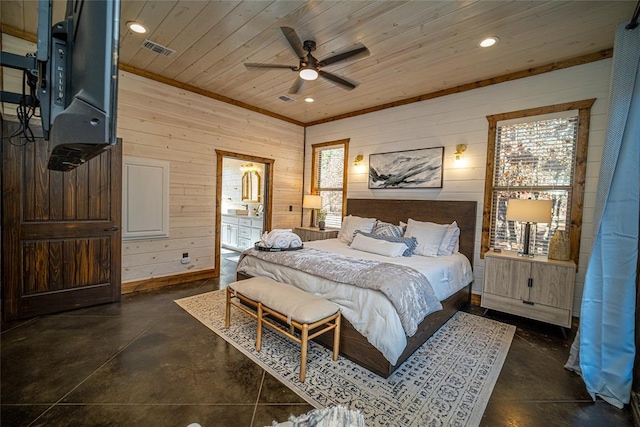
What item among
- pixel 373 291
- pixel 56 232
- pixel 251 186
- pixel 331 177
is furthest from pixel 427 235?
pixel 251 186

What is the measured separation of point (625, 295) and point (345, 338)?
2.05m

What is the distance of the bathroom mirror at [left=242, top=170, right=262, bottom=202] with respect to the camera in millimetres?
7316

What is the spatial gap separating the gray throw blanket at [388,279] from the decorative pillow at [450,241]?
1.25 m

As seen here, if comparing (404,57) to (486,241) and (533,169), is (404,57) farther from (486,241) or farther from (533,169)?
(486,241)

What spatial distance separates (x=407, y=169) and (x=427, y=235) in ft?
4.22

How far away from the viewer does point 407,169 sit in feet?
15.0

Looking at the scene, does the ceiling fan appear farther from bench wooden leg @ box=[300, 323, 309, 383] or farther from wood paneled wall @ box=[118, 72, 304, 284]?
bench wooden leg @ box=[300, 323, 309, 383]

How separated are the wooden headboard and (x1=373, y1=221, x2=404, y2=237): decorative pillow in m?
0.33

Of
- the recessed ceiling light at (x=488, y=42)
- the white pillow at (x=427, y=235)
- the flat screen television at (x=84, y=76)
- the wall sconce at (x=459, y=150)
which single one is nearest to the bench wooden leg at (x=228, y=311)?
the flat screen television at (x=84, y=76)

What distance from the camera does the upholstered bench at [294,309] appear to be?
2.14 metres

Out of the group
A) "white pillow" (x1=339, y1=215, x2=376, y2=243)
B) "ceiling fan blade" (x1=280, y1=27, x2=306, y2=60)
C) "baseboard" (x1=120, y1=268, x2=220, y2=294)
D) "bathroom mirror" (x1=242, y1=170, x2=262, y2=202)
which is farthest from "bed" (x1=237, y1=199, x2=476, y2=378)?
"bathroom mirror" (x1=242, y1=170, x2=262, y2=202)

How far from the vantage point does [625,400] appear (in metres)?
1.97

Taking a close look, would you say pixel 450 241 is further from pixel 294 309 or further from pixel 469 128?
pixel 294 309

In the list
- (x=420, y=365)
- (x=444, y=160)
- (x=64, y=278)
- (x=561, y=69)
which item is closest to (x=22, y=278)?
(x=64, y=278)
